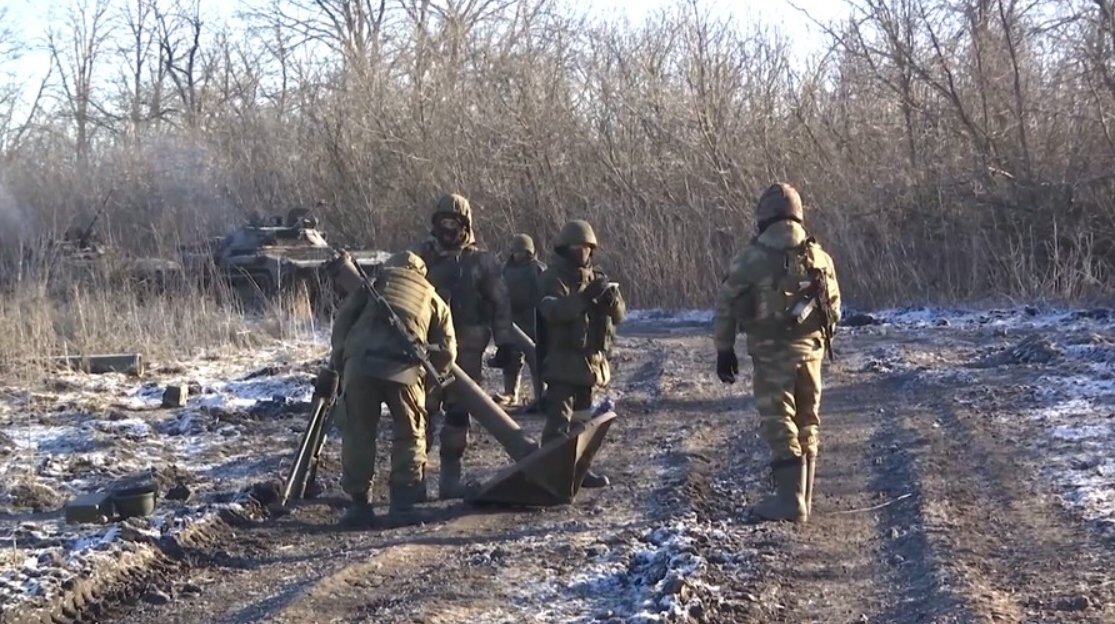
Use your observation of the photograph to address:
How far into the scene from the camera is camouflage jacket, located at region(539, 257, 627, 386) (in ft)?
24.8

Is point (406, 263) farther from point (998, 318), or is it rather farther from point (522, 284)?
point (998, 318)

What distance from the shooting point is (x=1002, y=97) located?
66.0 ft

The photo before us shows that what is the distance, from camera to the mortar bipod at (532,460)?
7277 mm

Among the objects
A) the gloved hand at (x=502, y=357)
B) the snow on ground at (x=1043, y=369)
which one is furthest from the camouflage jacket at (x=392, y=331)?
the snow on ground at (x=1043, y=369)

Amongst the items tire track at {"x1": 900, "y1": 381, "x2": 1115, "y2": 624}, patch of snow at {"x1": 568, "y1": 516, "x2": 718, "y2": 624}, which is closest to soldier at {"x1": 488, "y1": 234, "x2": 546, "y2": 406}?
tire track at {"x1": 900, "y1": 381, "x2": 1115, "y2": 624}

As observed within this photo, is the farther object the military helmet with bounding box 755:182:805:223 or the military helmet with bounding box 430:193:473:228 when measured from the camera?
the military helmet with bounding box 430:193:473:228

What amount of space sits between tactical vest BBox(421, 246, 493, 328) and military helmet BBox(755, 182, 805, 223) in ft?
6.42

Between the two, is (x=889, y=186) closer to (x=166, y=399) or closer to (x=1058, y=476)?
(x=166, y=399)

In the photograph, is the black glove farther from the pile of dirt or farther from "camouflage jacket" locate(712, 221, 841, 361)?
the pile of dirt

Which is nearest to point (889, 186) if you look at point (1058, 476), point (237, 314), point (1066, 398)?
point (237, 314)

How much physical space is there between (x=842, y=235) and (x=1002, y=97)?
3.17 meters

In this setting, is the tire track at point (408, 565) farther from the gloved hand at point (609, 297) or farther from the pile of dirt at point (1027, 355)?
the pile of dirt at point (1027, 355)

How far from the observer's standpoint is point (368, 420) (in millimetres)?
7137

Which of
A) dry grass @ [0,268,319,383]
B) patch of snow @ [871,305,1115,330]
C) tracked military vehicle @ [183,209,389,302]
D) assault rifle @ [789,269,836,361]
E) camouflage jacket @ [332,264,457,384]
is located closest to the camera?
assault rifle @ [789,269,836,361]
